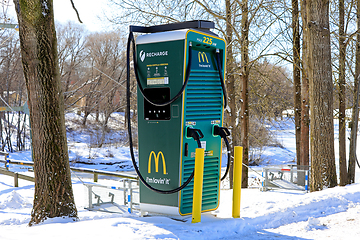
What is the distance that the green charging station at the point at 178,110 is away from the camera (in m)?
4.73

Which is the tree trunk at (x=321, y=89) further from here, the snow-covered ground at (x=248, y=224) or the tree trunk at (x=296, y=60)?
the tree trunk at (x=296, y=60)

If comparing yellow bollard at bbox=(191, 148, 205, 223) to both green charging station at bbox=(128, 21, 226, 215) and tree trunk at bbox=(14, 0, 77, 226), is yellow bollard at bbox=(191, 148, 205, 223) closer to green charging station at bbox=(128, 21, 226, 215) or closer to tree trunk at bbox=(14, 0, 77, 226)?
green charging station at bbox=(128, 21, 226, 215)

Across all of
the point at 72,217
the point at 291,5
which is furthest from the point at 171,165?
the point at 291,5

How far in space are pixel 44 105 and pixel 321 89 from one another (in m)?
4.81

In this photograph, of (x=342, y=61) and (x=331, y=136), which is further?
(x=342, y=61)

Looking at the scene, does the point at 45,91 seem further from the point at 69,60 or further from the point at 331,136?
the point at 69,60

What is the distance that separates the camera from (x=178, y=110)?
4727 mm

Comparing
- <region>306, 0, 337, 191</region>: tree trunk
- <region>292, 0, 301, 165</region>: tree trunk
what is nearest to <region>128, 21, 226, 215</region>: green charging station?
<region>306, 0, 337, 191</region>: tree trunk

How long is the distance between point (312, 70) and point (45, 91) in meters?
4.69

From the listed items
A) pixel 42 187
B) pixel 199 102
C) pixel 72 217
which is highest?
pixel 199 102

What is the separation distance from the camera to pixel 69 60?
3625cm

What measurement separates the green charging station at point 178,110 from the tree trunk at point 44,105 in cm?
126

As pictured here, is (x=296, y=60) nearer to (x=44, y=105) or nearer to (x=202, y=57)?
(x=202, y=57)

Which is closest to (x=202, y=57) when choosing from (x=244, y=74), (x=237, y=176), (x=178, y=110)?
(x=178, y=110)
